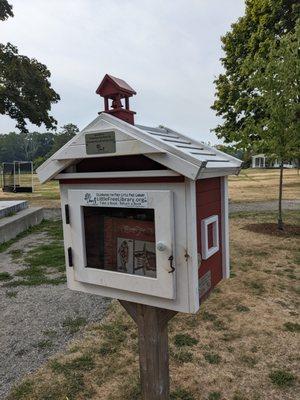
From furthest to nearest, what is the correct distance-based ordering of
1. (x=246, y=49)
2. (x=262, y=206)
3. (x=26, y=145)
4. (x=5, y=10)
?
(x=26, y=145) → (x=246, y=49) → (x=262, y=206) → (x=5, y=10)

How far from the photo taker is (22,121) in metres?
16.4

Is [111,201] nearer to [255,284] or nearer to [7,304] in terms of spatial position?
[7,304]

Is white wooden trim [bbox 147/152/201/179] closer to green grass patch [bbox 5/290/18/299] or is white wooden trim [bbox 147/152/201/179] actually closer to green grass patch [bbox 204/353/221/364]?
green grass patch [bbox 204/353/221/364]

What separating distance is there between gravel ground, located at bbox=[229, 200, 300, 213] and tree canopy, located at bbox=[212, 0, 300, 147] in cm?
370

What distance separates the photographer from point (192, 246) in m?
1.86

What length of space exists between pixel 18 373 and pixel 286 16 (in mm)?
20153

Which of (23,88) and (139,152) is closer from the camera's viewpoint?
(139,152)

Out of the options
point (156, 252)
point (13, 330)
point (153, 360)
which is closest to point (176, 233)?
point (156, 252)

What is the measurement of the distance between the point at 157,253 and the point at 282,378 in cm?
237

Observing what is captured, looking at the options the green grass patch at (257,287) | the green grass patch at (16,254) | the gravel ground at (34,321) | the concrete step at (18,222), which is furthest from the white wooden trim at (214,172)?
the concrete step at (18,222)

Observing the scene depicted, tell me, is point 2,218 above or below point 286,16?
below

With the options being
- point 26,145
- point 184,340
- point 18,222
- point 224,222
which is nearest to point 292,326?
point 184,340

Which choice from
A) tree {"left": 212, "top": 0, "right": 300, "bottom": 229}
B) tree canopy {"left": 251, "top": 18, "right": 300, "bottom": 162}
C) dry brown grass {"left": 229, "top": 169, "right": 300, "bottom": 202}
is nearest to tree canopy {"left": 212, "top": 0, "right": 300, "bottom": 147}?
tree {"left": 212, "top": 0, "right": 300, "bottom": 229}

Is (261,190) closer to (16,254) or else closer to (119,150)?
(16,254)
